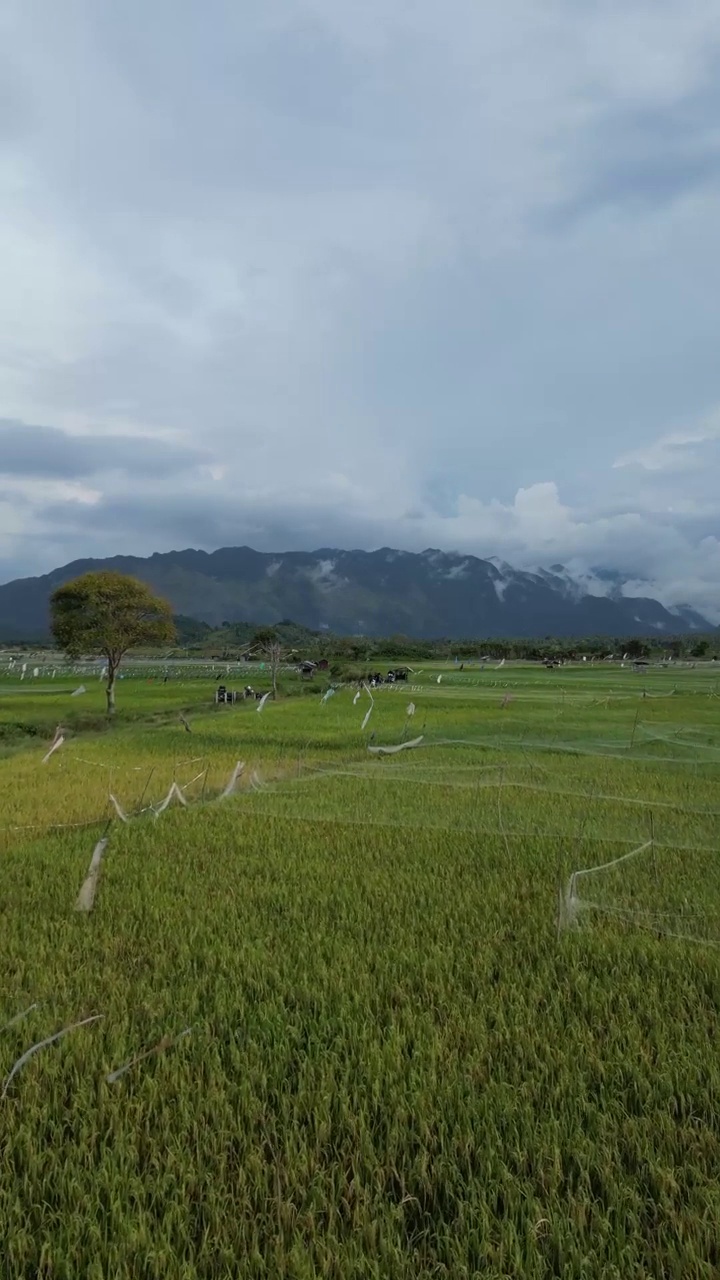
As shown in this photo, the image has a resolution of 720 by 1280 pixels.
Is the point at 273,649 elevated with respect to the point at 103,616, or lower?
lower

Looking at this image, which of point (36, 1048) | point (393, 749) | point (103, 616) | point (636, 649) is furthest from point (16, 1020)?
point (636, 649)

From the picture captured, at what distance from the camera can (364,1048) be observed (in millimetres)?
3615

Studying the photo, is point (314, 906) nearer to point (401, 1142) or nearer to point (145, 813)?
point (401, 1142)

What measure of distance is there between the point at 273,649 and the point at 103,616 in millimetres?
10159

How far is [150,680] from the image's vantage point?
48.6 metres

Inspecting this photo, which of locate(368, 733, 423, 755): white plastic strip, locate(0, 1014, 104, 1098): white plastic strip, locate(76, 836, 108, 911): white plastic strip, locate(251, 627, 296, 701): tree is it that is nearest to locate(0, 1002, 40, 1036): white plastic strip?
locate(0, 1014, 104, 1098): white plastic strip

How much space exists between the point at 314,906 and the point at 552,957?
2033 mm

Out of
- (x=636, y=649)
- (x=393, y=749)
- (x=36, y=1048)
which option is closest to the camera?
(x=36, y=1048)

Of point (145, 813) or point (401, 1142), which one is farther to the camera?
point (145, 813)

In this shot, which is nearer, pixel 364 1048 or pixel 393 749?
pixel 364 1048

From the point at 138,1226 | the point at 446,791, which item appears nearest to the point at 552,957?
the point at 138,1226

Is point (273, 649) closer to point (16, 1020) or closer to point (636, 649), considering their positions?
point (16, 1020)

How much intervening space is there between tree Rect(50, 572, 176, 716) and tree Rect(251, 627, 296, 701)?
24.9ft

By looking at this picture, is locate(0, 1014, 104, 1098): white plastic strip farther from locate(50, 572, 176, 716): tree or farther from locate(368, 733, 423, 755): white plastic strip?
locate(50, 572, 176, 716): tree
